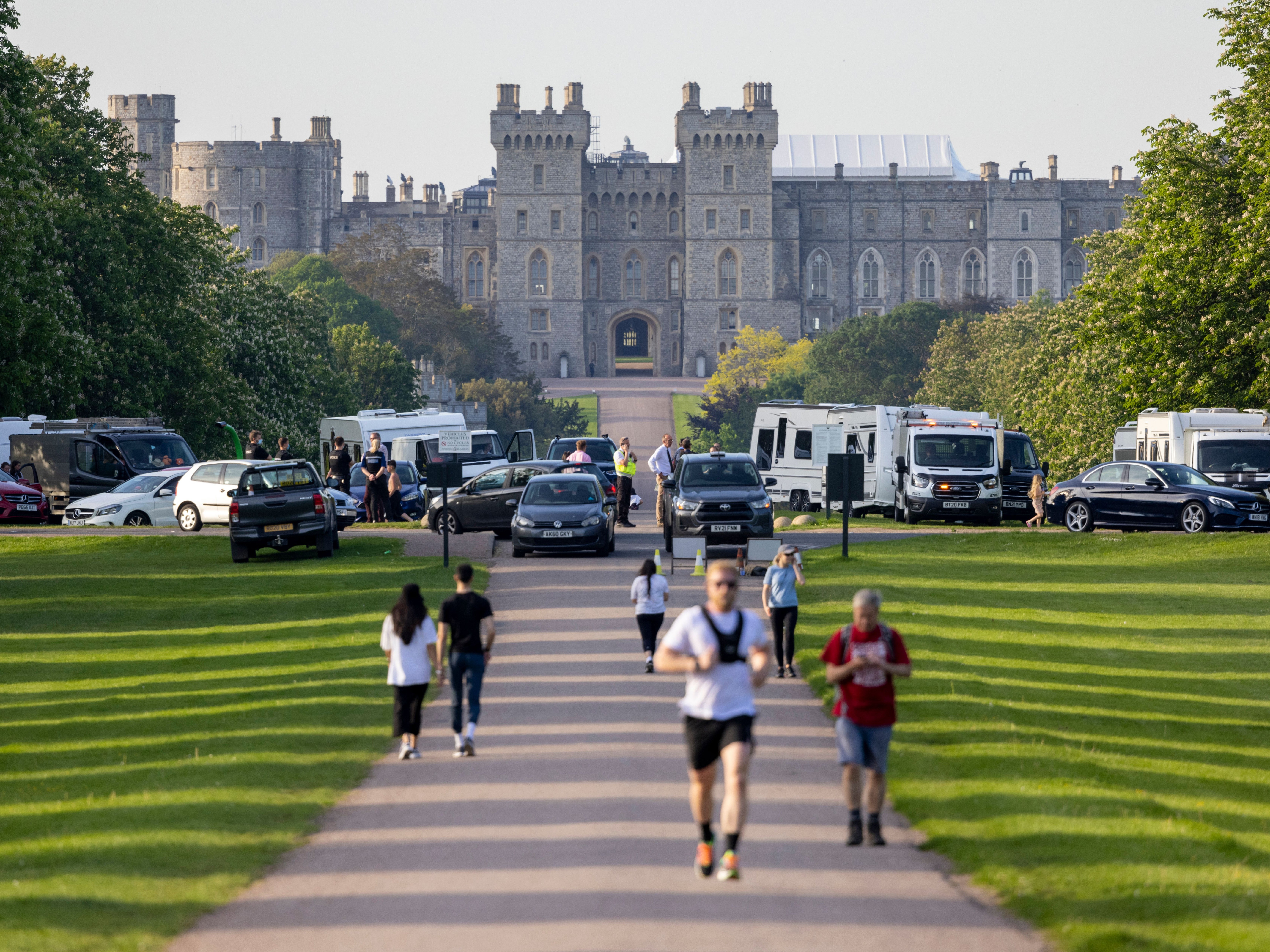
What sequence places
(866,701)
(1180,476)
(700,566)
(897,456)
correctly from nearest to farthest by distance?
(866,701) → (700,566) → (1180,476) → (897,456)

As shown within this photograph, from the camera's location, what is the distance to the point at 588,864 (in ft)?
33.2

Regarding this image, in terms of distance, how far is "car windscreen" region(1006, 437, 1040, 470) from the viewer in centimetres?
3831

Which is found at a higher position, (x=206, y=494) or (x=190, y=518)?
(x=206, y=494)

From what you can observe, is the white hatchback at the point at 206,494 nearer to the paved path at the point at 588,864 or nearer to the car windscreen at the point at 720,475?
the car windscreen at the point at 720,475

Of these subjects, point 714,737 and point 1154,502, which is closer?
point 714,737

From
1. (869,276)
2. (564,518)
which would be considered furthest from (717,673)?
(869,276)

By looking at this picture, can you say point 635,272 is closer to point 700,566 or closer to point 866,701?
point 700,566

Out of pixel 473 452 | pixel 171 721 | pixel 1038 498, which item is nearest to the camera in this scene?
pixel 171 721

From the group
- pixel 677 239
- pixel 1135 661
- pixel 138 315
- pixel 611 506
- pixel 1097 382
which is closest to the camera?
pixel 1135 661

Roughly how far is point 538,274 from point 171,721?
123 metres

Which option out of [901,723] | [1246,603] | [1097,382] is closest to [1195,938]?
[901,723]

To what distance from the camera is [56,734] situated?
15977 millimetres

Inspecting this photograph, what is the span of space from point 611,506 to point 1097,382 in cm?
3104

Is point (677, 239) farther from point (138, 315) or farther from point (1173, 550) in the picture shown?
point (1173, 550)
